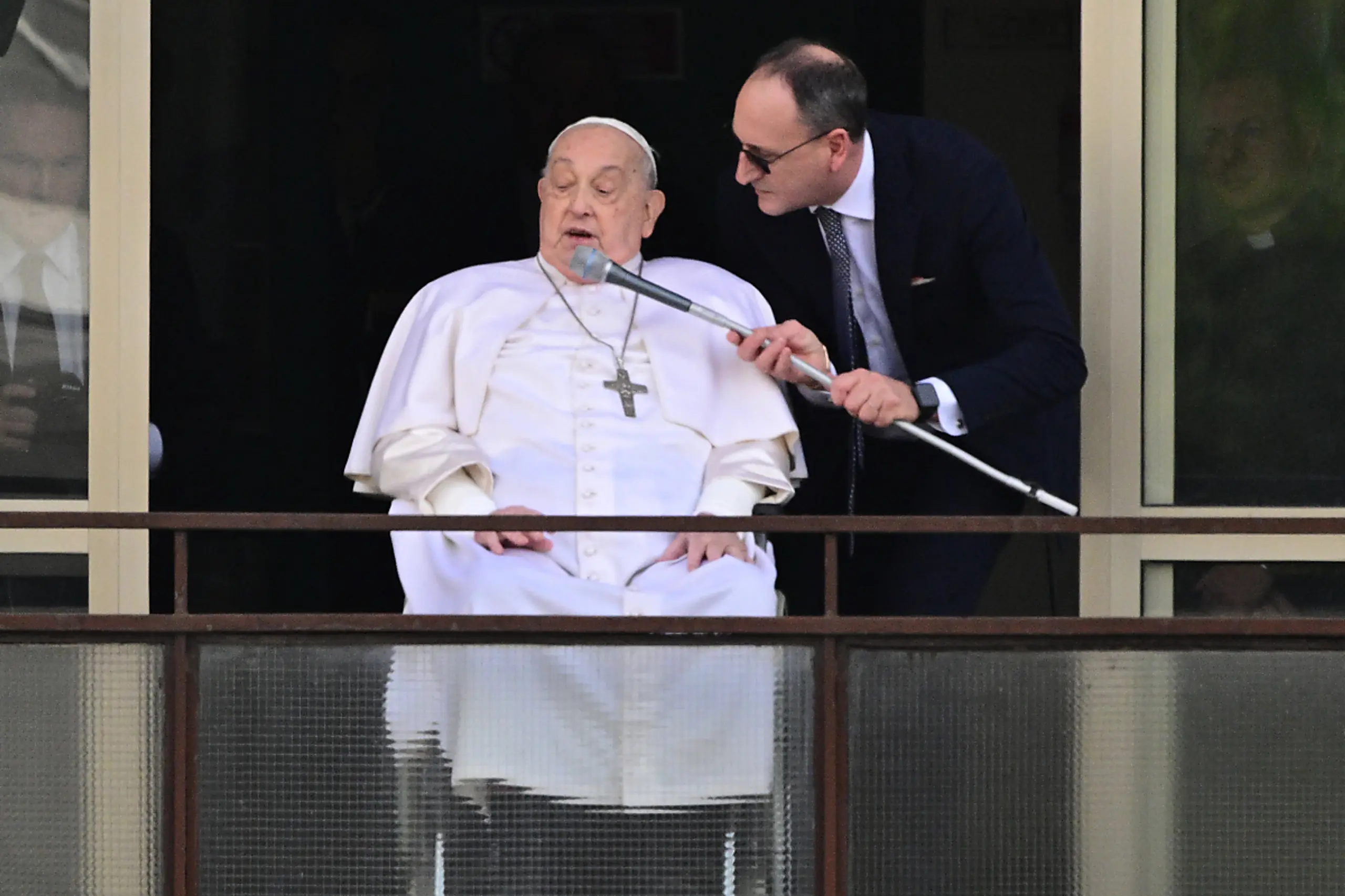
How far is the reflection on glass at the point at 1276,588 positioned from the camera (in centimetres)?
505

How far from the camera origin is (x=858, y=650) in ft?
13.6

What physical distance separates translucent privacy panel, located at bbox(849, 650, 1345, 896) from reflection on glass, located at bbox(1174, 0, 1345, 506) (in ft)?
3.29

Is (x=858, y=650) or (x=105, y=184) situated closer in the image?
(x=858, y=650)

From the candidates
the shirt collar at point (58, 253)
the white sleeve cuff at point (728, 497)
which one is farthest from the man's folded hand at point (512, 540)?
the shirt collar at point (58, 253)

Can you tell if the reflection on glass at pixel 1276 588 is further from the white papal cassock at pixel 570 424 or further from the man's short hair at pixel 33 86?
the man's short hair at pixel 33 86

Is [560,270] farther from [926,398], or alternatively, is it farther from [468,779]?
[468,779]

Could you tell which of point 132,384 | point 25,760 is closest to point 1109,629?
point 25,760

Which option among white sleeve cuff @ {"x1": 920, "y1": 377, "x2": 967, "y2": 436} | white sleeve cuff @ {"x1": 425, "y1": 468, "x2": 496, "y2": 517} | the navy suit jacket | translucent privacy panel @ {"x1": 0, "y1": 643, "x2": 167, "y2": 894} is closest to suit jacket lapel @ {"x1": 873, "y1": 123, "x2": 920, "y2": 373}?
the navy suit jacket

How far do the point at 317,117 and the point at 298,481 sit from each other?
1064 mm

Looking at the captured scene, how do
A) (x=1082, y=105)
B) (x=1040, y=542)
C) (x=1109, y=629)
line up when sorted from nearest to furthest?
(x=1109, y=629) < (x=1082, y=105) < (x=1040, y=542)

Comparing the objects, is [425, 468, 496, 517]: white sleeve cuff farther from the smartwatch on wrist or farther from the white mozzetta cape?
the smartwatch on wrist

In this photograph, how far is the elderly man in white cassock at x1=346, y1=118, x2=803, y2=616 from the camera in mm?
4719

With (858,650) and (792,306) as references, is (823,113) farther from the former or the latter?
(858,650)

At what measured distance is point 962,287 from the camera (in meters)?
5.02
